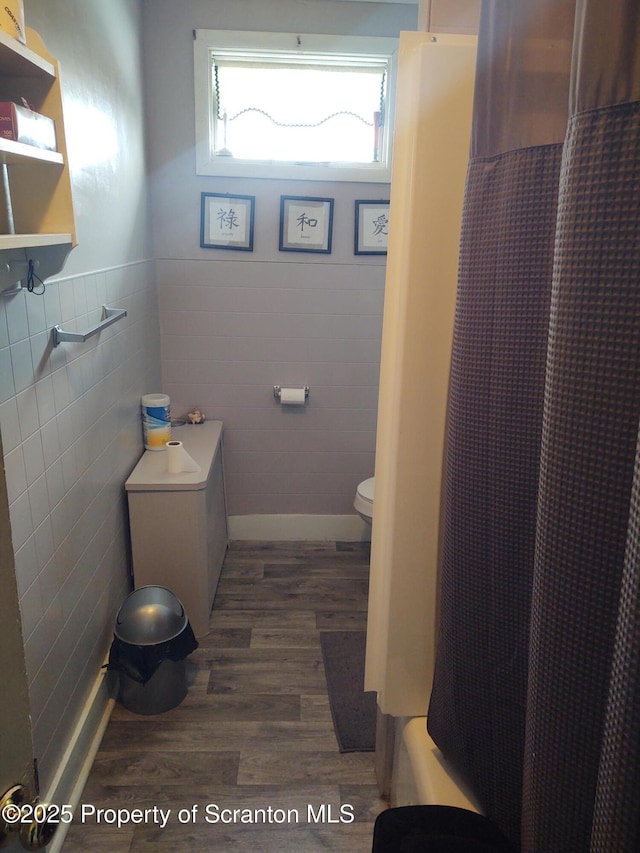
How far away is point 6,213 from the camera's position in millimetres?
1119

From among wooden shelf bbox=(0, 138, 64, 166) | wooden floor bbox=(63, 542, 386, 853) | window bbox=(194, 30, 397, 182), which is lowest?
wooden floor bbox=(63, 542, 386, 853)

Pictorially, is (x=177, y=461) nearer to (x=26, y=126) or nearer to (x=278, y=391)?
(x=278, y=391)

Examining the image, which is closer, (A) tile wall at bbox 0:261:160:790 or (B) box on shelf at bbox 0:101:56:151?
(B) box on shelf at bbox 0:101:56:151

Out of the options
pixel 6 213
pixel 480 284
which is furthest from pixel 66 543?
pixel 480 284

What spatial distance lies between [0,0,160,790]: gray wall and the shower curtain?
0.96 meters

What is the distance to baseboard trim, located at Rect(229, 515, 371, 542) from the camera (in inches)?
123

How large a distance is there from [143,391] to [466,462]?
188cm

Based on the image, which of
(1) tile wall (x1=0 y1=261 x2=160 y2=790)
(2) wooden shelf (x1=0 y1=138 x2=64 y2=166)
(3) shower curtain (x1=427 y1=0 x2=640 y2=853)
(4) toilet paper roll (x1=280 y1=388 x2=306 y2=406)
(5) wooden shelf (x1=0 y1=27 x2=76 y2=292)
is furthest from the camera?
(4) toilet paper roll (x1=280 y1=388 x2=306 y2=406)

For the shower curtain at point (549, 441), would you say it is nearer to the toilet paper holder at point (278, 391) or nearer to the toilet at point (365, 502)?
the toilet at point (365, 502)

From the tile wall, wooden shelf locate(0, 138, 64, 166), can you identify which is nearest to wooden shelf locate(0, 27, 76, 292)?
wooden shelf locate(0, 138, 64, 166)

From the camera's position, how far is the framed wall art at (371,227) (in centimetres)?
279

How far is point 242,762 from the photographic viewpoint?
1764 millimetres

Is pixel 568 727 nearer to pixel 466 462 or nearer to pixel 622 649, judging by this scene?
pixel 622 649

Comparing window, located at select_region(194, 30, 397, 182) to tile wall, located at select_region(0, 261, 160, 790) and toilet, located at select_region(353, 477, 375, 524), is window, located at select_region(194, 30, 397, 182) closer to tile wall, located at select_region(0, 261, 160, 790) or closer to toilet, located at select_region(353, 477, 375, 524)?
tile wall, located at select_region(0, 261, 160, 790)
